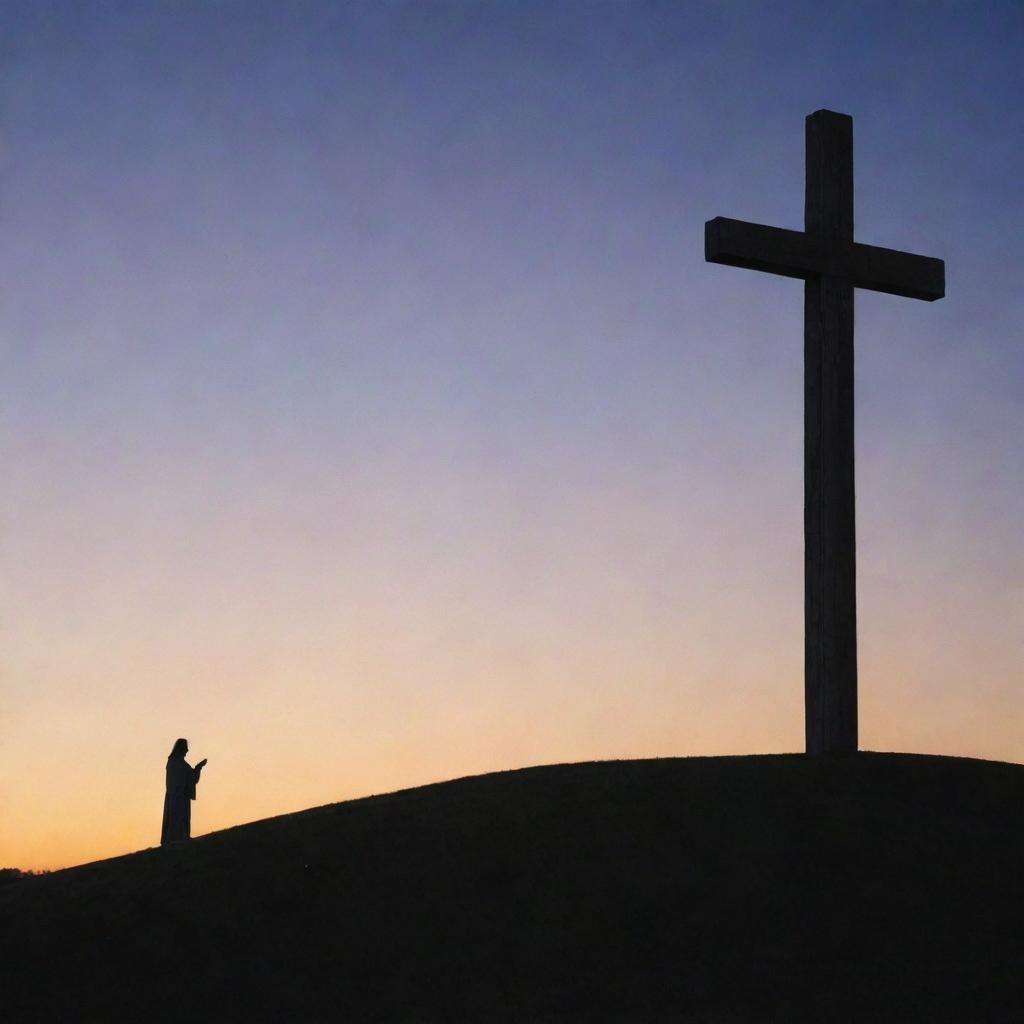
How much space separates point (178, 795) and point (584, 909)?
8225mm

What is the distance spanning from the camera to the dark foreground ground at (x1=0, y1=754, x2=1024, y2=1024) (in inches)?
374

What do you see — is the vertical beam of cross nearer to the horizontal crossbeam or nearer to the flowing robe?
the horizontal crossbeam

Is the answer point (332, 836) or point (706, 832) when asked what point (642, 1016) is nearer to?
point (706, 832)

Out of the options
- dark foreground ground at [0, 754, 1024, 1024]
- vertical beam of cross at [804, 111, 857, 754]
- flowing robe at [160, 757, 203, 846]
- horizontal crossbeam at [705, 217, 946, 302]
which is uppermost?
horizontal crossbeam at [705, 217, 946, 302]

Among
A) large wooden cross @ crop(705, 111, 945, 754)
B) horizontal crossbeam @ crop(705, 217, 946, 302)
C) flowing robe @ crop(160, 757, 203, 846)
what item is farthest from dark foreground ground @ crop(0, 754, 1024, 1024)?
horizontal crossbeam @ crop(705, 217, 946, 302)

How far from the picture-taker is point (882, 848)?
37.1ft

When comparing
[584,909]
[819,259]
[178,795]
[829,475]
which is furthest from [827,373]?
[178,795]

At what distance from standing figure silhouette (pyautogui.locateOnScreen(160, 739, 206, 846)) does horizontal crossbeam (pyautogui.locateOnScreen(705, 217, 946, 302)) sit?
354 inches

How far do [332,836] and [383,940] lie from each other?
86.4 inches

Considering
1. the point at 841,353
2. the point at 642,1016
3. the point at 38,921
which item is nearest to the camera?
the point at 642,1016

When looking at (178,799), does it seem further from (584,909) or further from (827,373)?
(827,373)

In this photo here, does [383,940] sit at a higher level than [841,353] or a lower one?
Result: lower

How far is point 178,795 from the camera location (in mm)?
17344

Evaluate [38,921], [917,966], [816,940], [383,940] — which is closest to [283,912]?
[383,940]
